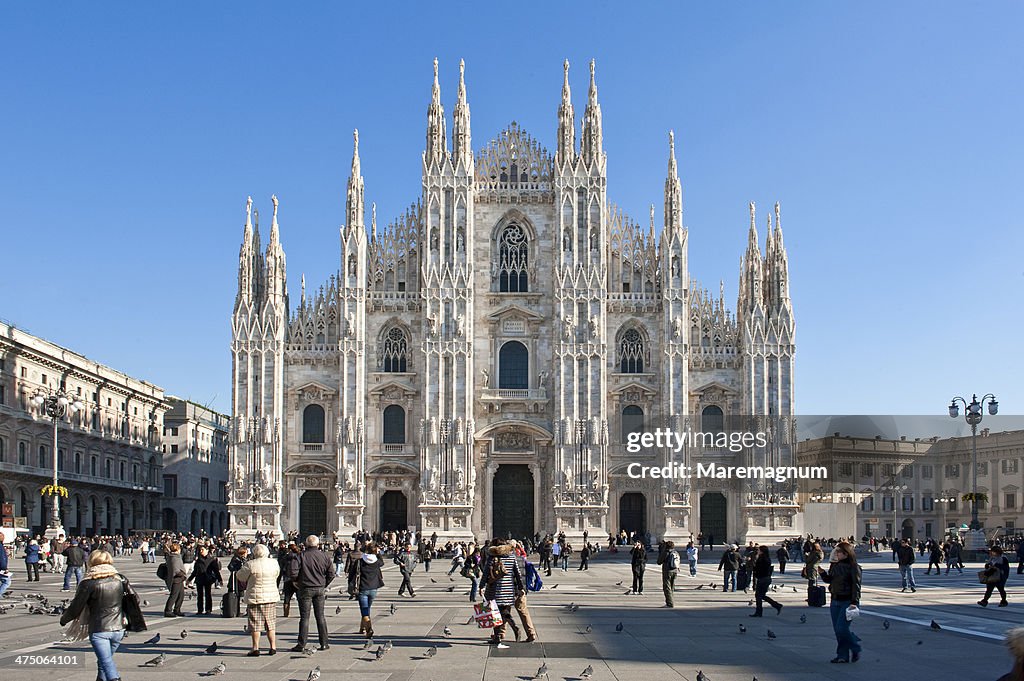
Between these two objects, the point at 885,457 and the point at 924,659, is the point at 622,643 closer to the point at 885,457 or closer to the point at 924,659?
the point at 924,659

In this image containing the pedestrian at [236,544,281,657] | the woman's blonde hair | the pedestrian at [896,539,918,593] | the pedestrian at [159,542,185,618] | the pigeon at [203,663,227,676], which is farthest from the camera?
the pedestrian at [896,539,918,593]

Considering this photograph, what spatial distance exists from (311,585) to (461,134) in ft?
152

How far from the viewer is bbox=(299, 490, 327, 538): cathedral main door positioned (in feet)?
200

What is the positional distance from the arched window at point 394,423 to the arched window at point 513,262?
8071mm

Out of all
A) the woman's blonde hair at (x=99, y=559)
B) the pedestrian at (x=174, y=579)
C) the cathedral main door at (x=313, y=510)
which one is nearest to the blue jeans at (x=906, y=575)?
the pedestrian at (x=174, y=579)

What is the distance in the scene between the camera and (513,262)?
61.7 metres

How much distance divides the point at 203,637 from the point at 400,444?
41.7 m

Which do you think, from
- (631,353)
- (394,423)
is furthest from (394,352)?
(631,353)

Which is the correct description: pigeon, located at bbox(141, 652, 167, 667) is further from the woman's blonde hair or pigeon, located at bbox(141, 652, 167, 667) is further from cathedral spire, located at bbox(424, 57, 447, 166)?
cathedral spire, located at bbox(424, 57, 447, 166)

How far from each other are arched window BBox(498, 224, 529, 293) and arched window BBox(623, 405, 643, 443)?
812 centimetres

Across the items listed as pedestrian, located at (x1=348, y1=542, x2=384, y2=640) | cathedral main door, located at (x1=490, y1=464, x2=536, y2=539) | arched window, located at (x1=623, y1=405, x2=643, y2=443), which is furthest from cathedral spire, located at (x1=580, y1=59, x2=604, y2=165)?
pedestrian, located at (x1=348, y1=542, x2=384, y2=640)

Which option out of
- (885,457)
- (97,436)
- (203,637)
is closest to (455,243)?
(97,436)

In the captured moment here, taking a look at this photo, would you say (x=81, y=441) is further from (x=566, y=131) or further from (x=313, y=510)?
(x=566, y=131)

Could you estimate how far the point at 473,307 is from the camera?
60.4m
